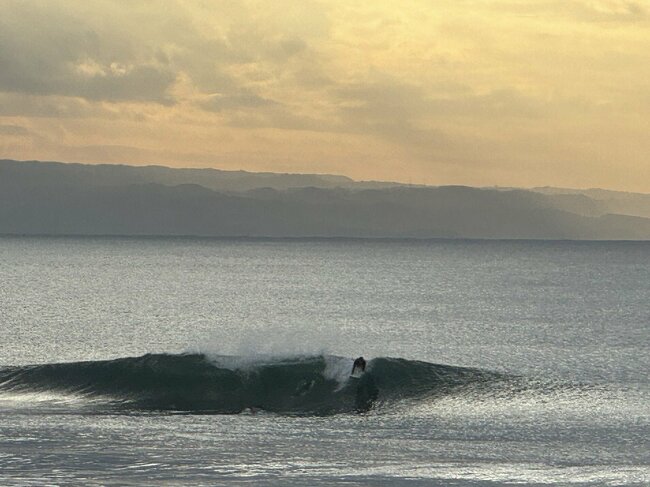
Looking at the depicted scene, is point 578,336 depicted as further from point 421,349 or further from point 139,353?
point 139,353

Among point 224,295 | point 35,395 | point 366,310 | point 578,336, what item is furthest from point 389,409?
point 224,295

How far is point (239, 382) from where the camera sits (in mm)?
35406

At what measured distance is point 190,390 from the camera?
34.2 metres

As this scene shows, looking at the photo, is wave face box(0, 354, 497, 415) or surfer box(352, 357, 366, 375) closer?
wave face box(0, 354, 497, 415)

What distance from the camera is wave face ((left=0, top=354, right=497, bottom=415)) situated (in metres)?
32.1

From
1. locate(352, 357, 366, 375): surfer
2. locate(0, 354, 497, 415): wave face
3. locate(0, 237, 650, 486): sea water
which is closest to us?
locate(0, 237, 650, 486): sea water

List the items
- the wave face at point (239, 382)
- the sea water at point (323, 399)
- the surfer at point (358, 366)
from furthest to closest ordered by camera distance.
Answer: the surfer at point (358, 366) → the wave face at point (239, 382) → the sea water at point (323, 399)

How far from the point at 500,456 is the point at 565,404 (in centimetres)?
923

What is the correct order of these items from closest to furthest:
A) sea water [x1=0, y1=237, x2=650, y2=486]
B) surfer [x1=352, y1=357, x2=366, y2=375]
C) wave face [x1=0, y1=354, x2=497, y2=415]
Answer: sea water [x1=0, y1=237, x2=650, y2=486] < wave face [x1=0, y1=354, x2=497, y2=415] < surfer [x1=352, y1=357, x2=366, y2=375]

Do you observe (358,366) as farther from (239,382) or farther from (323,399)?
(239,382)

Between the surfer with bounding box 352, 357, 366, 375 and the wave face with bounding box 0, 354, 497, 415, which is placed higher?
the surfer with bounding box 352, 357, 366, 375

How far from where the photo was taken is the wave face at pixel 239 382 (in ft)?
105

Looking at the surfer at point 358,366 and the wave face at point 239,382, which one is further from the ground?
the surfer at point 358,366

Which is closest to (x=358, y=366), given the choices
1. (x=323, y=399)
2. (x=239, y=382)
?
(x=323, y=399)
